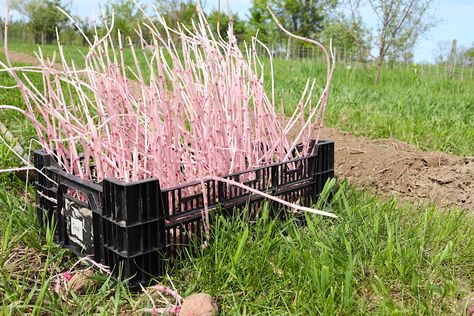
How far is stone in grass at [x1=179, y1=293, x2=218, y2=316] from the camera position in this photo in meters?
1.12

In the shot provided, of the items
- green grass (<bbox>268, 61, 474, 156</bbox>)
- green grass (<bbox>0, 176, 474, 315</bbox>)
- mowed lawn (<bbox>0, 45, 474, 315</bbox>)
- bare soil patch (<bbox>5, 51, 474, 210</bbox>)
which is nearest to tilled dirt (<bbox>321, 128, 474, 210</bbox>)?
bare soil patch (<bbox>5, 51, 474, 210</bbox>)

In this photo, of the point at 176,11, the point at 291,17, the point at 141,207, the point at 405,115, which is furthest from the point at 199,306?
the point at 291,17

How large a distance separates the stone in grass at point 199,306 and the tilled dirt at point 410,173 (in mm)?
1242

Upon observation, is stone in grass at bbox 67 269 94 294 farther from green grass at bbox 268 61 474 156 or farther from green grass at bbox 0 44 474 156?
green grass at bbox 0 44 474 156

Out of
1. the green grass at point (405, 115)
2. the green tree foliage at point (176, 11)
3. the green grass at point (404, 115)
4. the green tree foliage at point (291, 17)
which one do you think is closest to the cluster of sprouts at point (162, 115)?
the green tree foliage at point (176, 11)

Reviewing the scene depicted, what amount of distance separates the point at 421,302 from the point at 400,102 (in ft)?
11.6

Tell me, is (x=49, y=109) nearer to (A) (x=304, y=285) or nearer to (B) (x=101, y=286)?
(B) (x=101, y=286)

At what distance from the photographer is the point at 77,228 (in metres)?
1.46

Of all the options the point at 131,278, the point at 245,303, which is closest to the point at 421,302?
the point at 245,303

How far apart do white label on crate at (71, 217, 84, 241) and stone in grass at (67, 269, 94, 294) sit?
137mm

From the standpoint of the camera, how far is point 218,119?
5.02 ft

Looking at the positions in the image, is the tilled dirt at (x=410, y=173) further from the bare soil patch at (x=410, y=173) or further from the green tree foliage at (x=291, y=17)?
the green tree foliage at (x=291, y=17)

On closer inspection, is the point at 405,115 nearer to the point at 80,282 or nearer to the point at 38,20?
the point at 80,282

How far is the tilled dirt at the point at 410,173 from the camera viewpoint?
210cm
